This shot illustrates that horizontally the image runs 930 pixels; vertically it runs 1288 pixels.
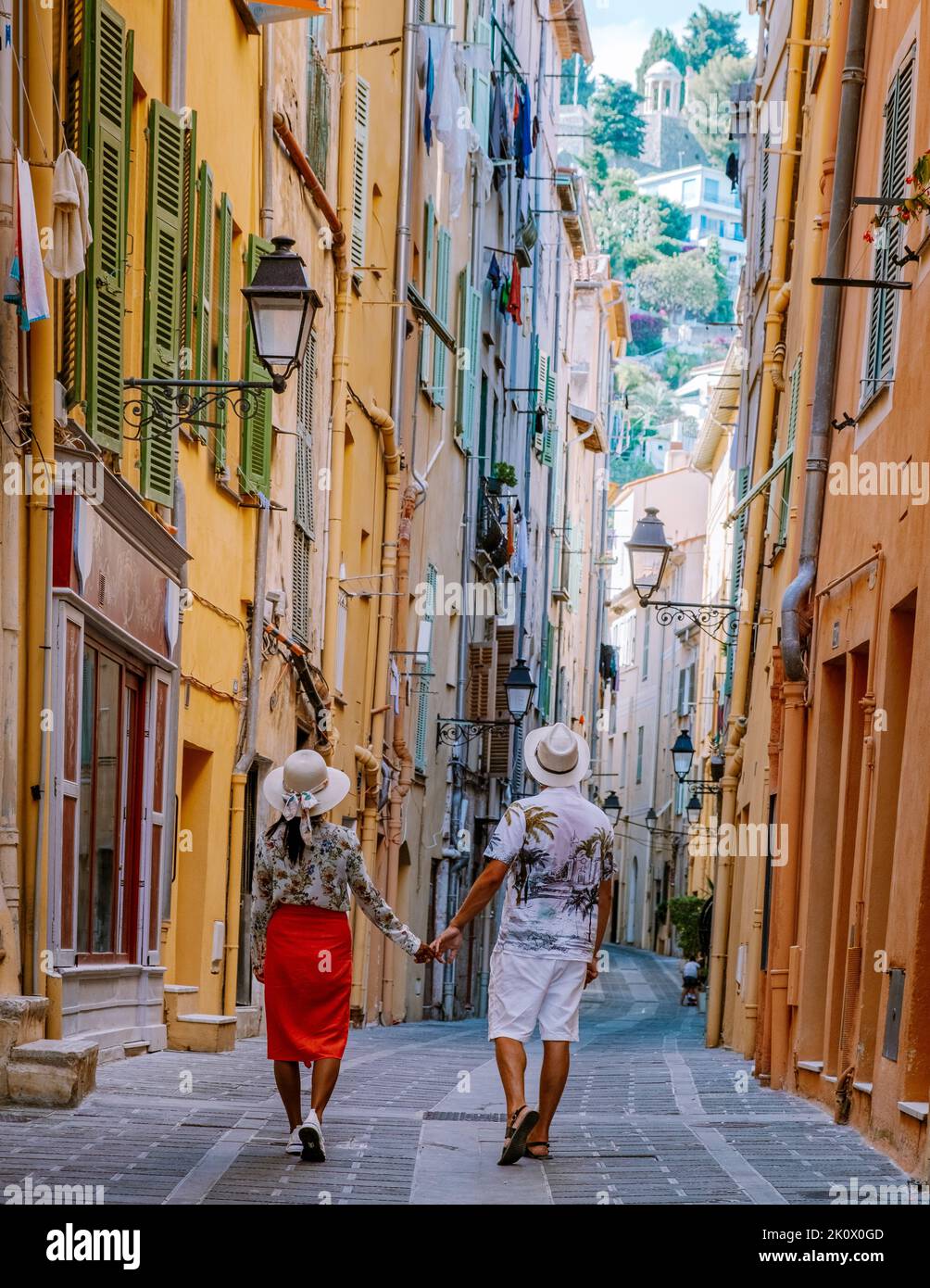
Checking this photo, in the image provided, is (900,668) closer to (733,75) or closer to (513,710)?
(513,710)

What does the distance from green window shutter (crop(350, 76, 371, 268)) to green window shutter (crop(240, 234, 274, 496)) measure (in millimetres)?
4839

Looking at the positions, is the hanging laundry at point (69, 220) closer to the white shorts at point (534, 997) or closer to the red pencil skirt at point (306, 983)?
the red pencil skirt at point (306, 983)

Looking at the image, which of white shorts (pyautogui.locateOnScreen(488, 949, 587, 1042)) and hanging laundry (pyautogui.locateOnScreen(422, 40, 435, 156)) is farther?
hanging laundry (pyautogui.locateOnScreen(422, 40, 435, 156))

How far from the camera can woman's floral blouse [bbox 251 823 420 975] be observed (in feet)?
28.2

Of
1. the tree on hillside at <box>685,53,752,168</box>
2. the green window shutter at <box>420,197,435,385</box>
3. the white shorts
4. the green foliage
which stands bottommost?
the green foliage

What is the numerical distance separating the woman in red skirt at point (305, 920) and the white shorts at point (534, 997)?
0.37 m

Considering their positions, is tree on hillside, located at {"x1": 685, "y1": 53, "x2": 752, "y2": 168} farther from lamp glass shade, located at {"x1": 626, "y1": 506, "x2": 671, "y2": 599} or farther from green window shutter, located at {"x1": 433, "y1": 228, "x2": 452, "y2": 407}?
lamp glass shade, located at {"x1": 626, "y1": 506, "x2": 671, "y2": 599}

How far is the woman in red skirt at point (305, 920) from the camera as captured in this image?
27.9ft

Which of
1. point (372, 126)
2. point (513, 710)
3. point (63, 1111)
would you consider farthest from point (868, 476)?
point (513, 710)

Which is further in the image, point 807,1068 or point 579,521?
point 579,521

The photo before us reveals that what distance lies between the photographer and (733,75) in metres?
184

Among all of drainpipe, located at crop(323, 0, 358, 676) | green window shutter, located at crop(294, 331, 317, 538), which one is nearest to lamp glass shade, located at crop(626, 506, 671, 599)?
drainpipe, located at crop(323, 0, 358, 676)

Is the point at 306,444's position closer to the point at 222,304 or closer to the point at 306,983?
the point at 222,304
